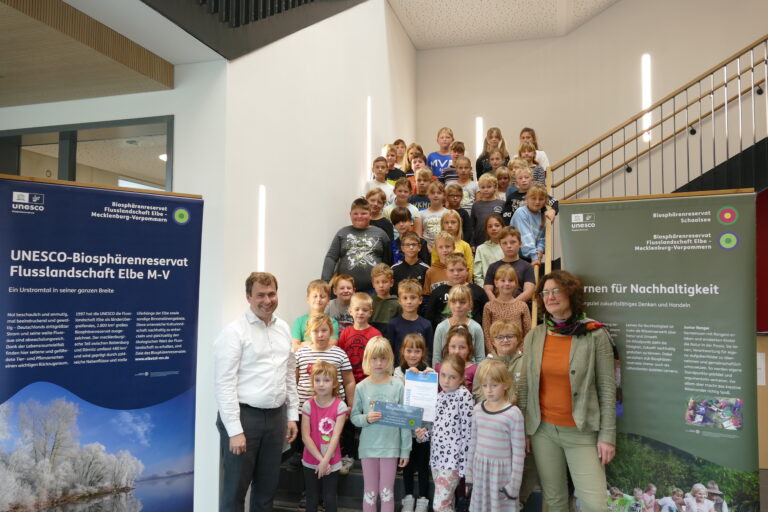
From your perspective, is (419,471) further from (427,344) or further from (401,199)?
(401,199)

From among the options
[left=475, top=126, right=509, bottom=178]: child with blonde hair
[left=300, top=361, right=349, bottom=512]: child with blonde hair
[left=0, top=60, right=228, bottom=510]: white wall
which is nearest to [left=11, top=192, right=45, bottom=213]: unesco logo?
[left=0, top=60, right=228, bottom=510]: white wall

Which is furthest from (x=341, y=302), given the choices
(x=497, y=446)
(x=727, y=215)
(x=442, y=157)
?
(x=442, y=157)

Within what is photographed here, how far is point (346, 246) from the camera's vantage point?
519 centimetres

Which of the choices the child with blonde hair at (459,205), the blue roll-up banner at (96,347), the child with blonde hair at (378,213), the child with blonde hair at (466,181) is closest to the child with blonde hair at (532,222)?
the child with blonde hair at (459,205)

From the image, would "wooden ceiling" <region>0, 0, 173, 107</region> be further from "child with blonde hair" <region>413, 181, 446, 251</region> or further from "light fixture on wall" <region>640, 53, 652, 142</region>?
"light fixture on wall" <region>640, 53, 652, 142</region>

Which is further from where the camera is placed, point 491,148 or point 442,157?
point 442,157

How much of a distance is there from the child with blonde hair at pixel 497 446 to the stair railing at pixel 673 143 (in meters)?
5.67

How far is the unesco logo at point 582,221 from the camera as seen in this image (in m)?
3.17

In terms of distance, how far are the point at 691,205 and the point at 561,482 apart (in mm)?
1580

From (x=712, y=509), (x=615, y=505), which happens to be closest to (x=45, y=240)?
(x=615, y=505)

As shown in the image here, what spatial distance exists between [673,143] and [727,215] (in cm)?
640

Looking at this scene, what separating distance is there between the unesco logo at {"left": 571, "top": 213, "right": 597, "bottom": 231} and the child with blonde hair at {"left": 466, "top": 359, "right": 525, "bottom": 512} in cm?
87

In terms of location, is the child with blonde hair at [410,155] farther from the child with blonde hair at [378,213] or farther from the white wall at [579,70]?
the white wall at [579,70]

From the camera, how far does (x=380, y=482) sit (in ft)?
11.5
